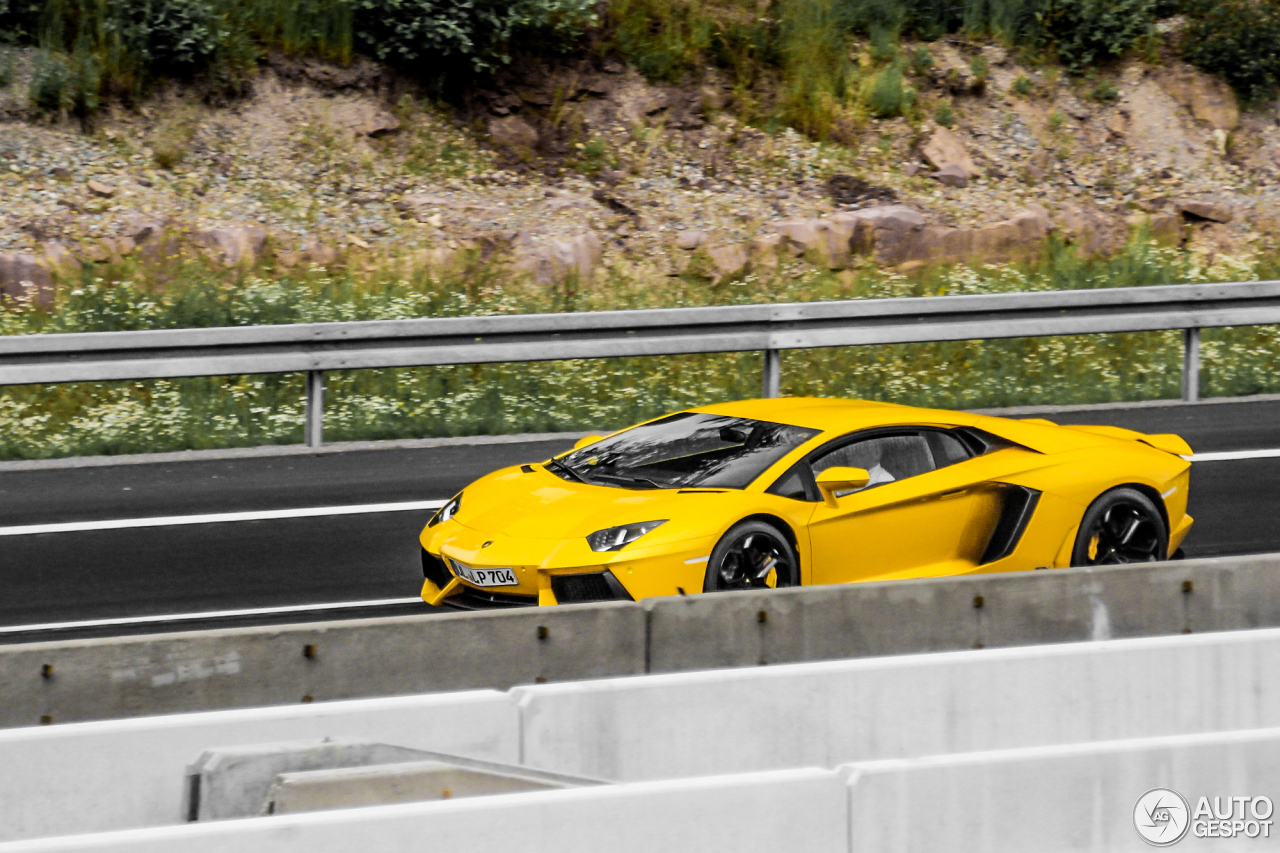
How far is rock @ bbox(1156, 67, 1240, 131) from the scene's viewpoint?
65.1 feet

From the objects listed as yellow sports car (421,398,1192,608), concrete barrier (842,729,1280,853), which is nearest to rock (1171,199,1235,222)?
yellow sports car (421,398,1192,608)

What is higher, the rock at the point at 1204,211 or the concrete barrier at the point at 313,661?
the rock at the point at 1204,211

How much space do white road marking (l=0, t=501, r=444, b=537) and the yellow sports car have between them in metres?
1.85

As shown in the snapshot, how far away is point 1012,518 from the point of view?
7.73 meters

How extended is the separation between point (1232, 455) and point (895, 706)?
750cm

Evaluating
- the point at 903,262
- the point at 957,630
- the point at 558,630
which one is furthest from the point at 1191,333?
the point at 558,630

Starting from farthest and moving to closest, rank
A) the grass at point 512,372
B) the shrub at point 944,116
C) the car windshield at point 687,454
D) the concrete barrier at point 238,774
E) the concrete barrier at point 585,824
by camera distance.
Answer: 1. the shrub at point 944,116
2. the grass at point 512,372
3. the car windshield at point 687,454
4. the concrete barrier at point 238,774
5. the concrete barrier at point 585,824

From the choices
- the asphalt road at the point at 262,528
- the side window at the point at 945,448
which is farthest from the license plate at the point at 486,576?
the side window at the point at 945,448

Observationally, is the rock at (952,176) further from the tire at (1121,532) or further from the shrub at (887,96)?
the tire at (1121,532)

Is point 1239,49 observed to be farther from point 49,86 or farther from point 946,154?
point 49,86

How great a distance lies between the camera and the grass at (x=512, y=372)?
39.2ft

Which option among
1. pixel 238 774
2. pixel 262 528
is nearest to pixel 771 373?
pixel 262 528

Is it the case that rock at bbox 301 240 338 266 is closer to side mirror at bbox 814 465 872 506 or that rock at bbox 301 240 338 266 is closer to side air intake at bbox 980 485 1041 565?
side mirror at bbox 814 465 872 506

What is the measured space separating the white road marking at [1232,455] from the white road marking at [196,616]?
21.3ft
